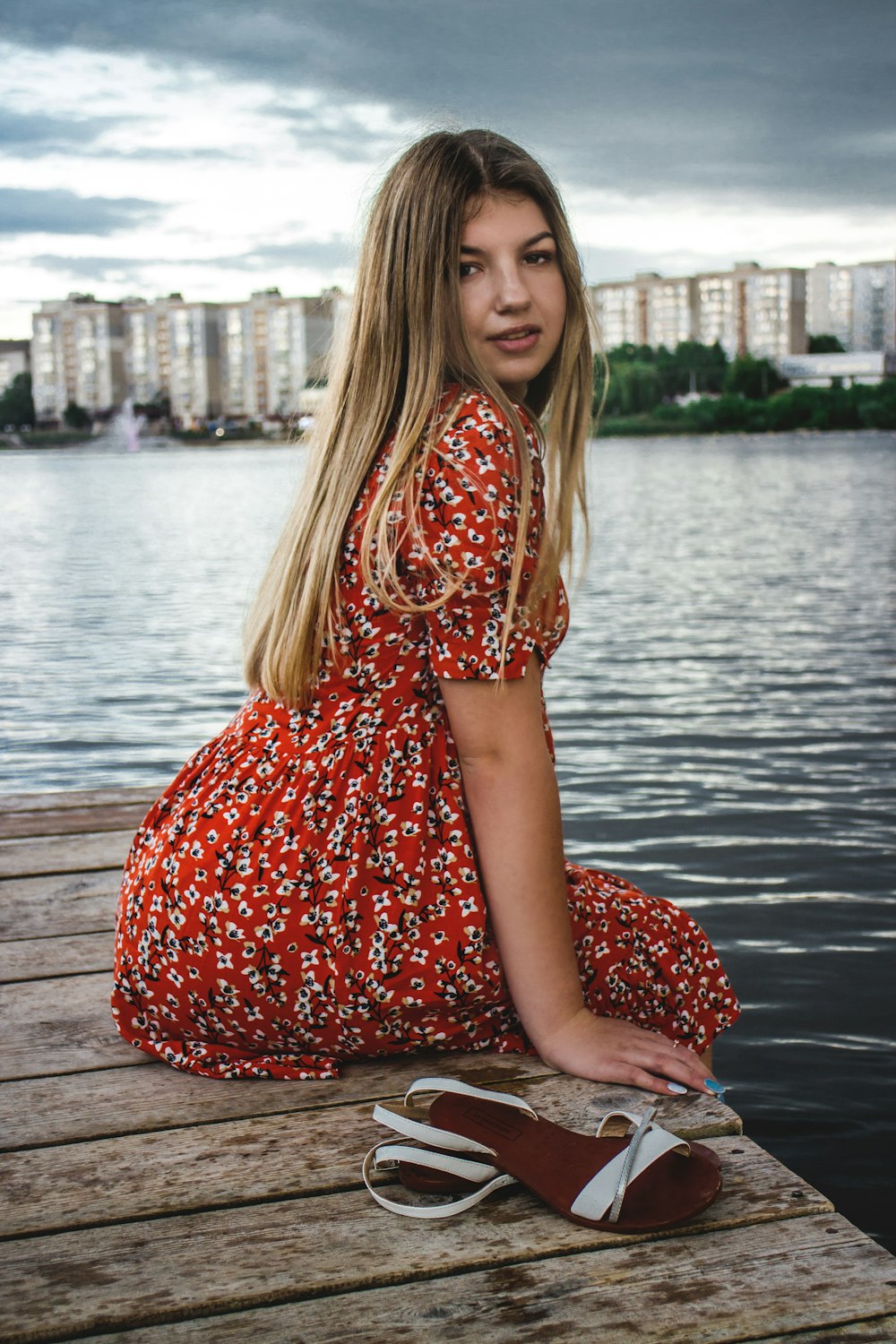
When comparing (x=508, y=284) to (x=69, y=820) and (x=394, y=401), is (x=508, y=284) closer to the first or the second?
(x=394, y=401)

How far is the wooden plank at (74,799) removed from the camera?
3.45 meters

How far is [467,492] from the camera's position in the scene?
1.64 metres

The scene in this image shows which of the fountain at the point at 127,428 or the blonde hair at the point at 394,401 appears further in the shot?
the fountain at the point at 127,428

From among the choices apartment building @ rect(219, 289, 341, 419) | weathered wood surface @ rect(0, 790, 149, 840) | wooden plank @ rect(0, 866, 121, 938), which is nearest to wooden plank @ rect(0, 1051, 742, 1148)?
wooden plank @ rect(0, 866, 121, 938)

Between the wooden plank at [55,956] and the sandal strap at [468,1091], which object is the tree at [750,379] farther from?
the sandal strap at [468,1091]

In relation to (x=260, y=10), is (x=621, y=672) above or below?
below

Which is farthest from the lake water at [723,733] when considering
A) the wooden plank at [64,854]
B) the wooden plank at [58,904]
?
the wooden plank at [64,854]

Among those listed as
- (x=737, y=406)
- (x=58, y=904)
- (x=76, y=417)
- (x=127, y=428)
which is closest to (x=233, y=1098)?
(x=58, y=904)

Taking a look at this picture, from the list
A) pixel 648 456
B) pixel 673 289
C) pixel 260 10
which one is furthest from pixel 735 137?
pixel 673 289

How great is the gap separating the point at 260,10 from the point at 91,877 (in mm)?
78028

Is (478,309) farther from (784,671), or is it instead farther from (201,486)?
(201,486)

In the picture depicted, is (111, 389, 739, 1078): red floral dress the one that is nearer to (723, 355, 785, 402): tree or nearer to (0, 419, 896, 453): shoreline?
(0, 419, 896, 453): shoreline

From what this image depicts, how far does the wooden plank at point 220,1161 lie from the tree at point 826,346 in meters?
124

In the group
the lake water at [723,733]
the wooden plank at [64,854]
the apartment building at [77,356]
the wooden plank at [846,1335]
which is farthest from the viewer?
the apartment building at [77,356]
